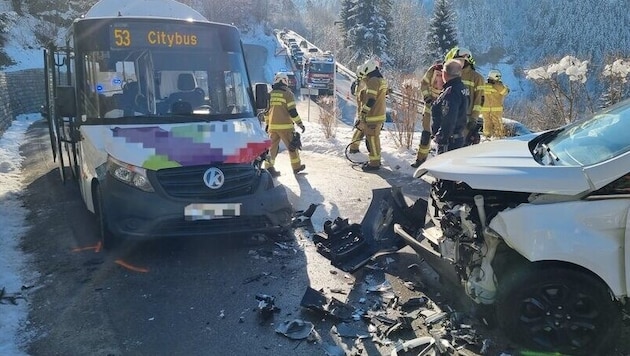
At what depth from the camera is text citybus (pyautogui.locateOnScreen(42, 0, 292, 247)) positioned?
194 inches

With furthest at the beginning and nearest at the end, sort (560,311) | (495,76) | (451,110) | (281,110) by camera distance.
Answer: (495,76), (281,110), (451,110), (560,311)

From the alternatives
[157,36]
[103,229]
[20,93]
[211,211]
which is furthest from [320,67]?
[211,211]

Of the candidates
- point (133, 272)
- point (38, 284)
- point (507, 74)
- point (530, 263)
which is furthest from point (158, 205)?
point (507, 74)

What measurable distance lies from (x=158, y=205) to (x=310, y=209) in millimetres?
2271

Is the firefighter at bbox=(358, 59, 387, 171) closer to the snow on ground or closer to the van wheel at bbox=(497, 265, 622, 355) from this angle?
the snow on ground

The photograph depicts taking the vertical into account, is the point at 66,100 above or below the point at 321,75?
above

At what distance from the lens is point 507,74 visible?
80.6 meters

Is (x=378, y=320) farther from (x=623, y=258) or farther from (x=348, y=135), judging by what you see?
(x=348, y=135)

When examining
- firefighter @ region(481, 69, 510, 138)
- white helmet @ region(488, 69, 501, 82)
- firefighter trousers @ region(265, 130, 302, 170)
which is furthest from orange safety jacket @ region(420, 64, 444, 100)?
white helmet @ region(488, 69, 501, 82)

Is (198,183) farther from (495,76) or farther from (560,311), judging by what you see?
(495,76)

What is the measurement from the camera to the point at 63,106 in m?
5.48

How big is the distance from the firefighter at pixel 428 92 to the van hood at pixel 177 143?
4424 millimetres

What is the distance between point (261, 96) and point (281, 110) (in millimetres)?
2636

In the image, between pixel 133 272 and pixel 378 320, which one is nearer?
pixel 378 320
